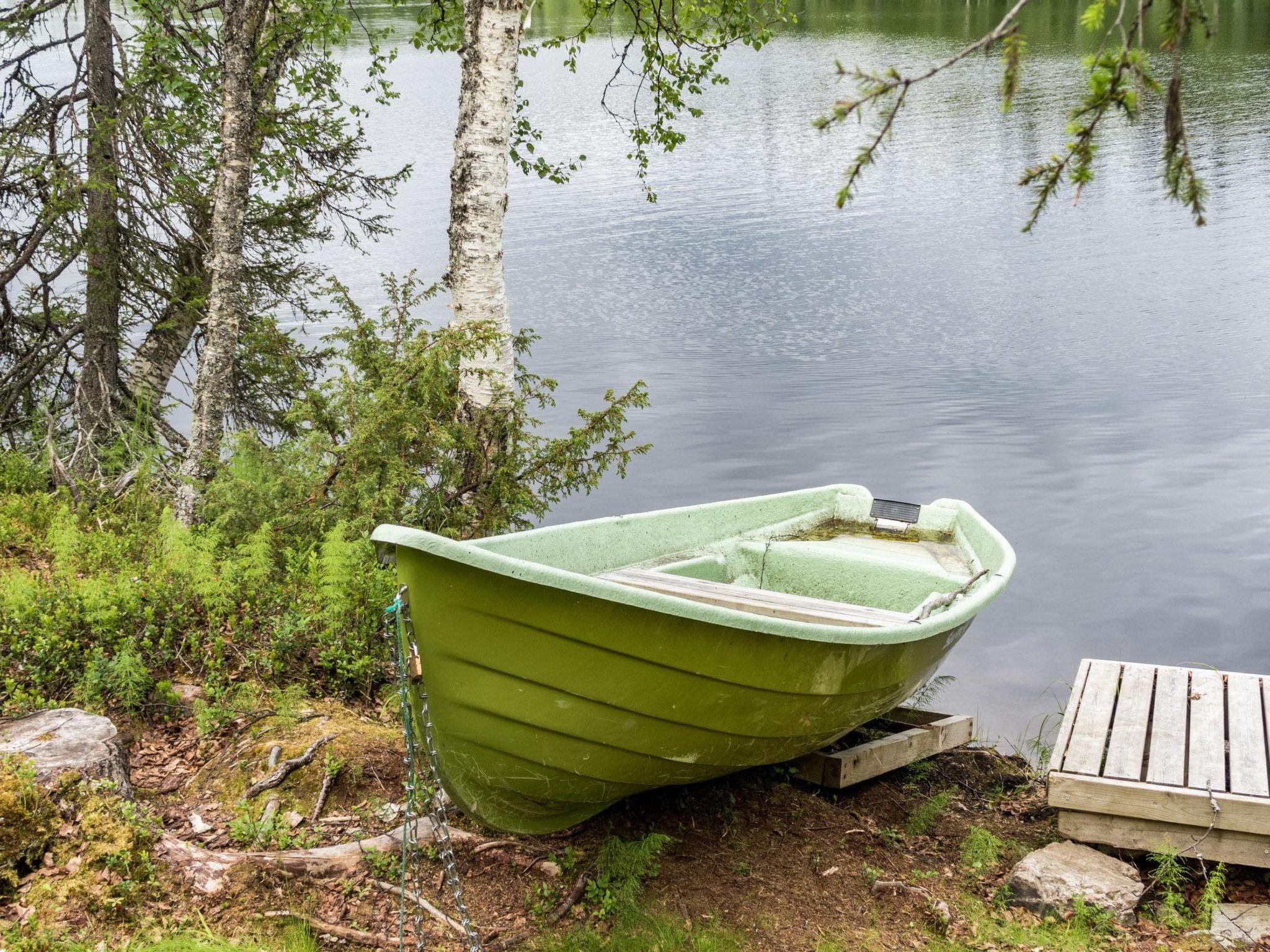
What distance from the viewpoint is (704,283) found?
1678 cm

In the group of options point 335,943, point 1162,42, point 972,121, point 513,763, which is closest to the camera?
point 1162,42

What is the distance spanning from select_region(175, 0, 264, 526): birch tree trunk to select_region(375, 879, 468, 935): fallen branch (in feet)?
12.0

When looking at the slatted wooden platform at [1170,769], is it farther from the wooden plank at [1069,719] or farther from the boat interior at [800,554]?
the boat interior at [800,554]

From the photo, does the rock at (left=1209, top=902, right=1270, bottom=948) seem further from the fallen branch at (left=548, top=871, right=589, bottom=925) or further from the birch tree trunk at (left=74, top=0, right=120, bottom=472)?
the birch tree trunk at (left=74, top=0, right=120, bottom=472)

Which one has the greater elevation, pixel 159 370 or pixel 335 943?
pixel 159 370

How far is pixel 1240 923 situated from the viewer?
427 centimetres

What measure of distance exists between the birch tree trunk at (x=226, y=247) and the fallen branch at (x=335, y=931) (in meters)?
3.73

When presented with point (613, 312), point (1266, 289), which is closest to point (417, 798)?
point (613, 312)

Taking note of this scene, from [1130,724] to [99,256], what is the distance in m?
7.83

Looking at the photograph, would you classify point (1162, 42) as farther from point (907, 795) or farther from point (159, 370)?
point (159, 370)

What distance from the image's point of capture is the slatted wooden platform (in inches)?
177

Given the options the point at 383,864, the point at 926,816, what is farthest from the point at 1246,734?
the point at 383,864

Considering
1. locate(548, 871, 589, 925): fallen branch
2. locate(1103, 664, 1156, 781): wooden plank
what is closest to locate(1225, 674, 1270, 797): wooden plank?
locate(1103, 664, 1156, 781): wooden plank

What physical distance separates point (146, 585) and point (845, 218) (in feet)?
54.4
